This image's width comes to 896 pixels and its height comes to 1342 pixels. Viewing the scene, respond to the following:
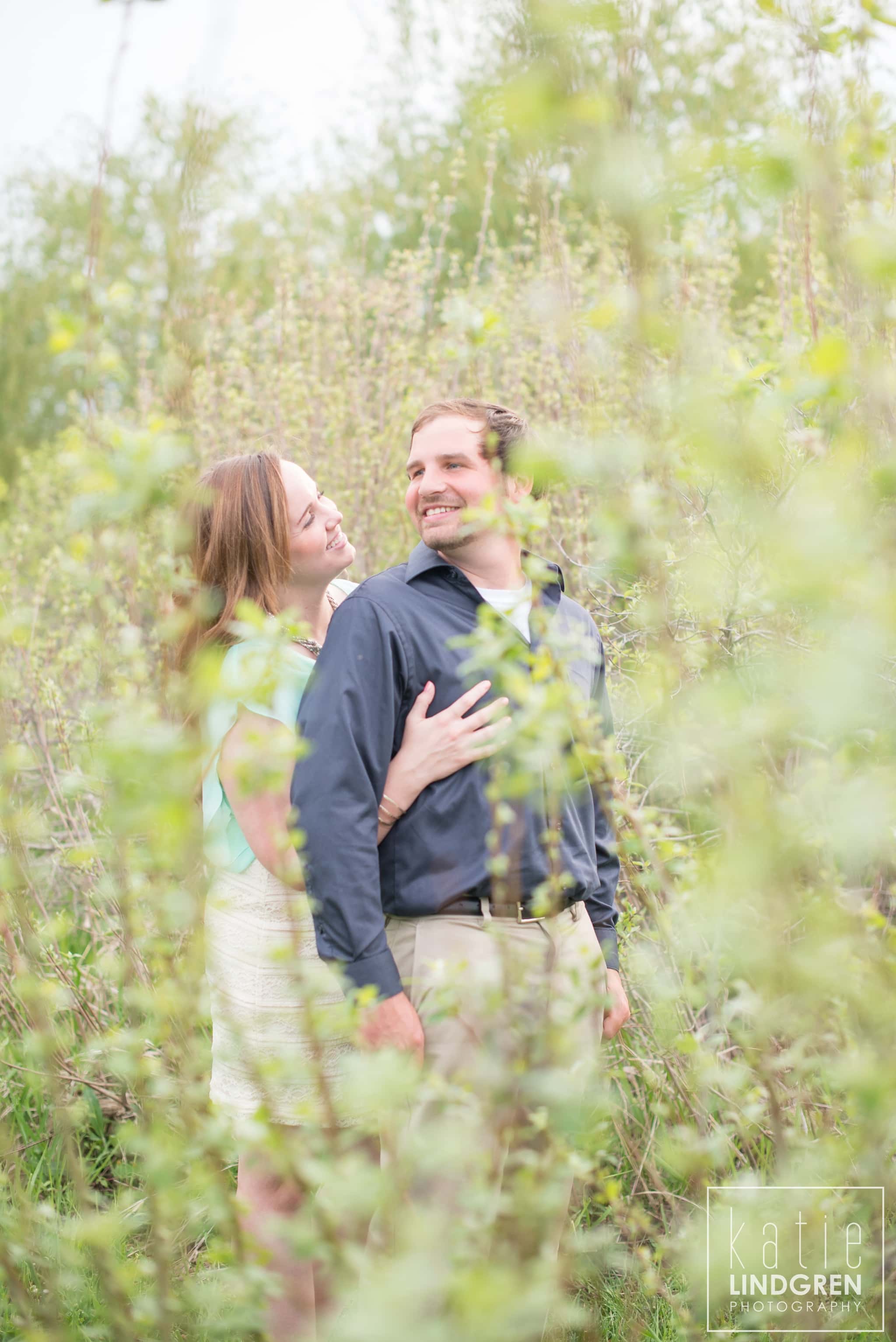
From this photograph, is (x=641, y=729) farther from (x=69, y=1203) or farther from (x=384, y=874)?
(x=69, y=1203)

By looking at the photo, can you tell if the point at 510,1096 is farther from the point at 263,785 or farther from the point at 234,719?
the point at 234,719

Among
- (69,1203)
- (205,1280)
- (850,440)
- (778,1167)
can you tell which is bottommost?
(69,1203)

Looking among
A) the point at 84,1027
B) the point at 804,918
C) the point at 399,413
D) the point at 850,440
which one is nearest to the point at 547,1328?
the point at 804,918

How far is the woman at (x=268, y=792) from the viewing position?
7.16 ft

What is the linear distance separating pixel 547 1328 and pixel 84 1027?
2254 millimetres

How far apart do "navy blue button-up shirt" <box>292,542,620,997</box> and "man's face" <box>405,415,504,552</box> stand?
0.13 metres

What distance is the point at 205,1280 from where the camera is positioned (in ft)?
5.15

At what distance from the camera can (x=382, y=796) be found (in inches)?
91.4

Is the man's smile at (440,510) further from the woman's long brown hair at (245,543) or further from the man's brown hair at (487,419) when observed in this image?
the woman's long brown hair at (245,543)

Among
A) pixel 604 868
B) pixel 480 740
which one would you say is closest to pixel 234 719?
pixel 480 740

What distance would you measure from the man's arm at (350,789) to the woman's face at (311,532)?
0.28m

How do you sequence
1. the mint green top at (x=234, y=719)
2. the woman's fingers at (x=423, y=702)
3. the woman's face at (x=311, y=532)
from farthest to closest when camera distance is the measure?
1. the woman's face at (x=311, y=532)
2. the woman's fingers at (x=423, y=702)
3. the mint green top at (x=234, y=719)

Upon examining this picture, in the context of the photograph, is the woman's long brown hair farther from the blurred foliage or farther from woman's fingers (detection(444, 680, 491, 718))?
the blurred foliage

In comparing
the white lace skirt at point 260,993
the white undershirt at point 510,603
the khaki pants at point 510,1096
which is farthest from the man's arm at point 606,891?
the khaki pants at point 510,1096
